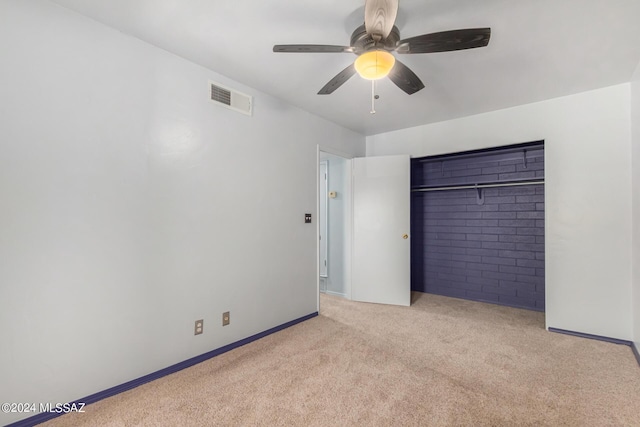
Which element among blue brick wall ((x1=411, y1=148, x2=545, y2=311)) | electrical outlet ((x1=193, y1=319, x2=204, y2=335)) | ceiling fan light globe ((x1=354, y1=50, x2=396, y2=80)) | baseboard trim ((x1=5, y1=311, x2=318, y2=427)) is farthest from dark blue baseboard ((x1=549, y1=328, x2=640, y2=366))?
electrical outlet ((x1=193, y1=319, x2=204, y2=335))

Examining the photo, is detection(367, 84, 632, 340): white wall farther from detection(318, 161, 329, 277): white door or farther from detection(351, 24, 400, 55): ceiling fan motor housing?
detection(318, 161, 329, 277): white door

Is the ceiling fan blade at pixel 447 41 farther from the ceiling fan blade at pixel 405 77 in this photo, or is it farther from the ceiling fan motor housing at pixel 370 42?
the ceiling fan blade at pixel 405 77

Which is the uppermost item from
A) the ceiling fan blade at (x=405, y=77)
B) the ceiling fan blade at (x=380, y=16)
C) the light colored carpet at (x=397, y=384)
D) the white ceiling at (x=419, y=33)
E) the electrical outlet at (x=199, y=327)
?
the white ceiling at (x=419, y=33)

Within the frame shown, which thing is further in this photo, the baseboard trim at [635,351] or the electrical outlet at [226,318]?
the electrical outlet at [226,318]

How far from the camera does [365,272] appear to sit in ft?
13.4

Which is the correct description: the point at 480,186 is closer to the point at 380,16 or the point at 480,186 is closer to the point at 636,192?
the point at 636,192

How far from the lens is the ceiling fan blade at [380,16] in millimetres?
1399

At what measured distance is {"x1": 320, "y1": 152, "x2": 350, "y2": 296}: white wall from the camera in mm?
4324

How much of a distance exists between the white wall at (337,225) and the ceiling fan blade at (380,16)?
2.65 metres

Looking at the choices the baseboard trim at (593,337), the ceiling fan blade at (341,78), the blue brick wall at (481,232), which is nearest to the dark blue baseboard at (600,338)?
the baseboard trim at (593,337)

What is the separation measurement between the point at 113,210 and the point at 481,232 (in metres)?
4.28

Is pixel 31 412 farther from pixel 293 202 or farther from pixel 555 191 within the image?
pixel 555 191

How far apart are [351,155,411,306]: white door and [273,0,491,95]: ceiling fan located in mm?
2095

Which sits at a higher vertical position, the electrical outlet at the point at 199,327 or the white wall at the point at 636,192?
the white wall at the point at 636,192
